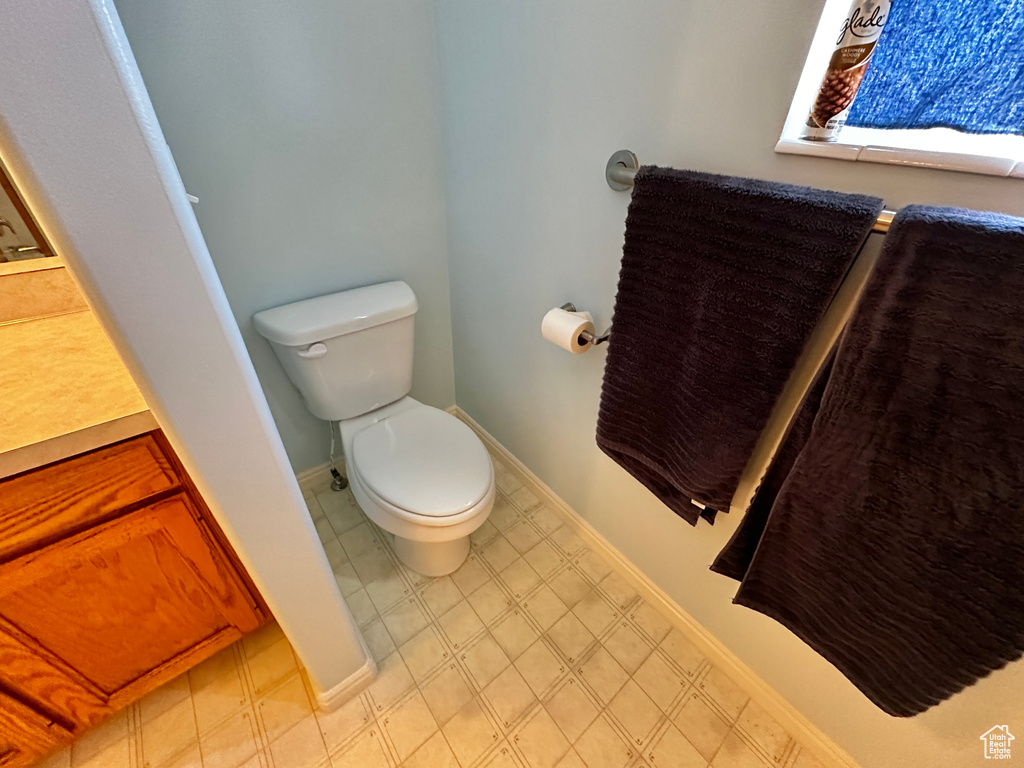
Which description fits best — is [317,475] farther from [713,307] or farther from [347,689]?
[713,307]

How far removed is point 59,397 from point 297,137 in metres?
0.81

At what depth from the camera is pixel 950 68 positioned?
528 millimetres

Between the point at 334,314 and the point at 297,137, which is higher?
the point at 297,137

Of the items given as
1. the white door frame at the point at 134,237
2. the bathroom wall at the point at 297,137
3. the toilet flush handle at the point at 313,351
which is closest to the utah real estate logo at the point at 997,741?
the white door frame at the point at 134,237

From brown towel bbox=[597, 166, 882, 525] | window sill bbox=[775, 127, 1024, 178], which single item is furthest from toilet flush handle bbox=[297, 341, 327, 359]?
window sill bbox=[775, 127, 1024, 178]

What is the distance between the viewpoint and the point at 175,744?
1.01m

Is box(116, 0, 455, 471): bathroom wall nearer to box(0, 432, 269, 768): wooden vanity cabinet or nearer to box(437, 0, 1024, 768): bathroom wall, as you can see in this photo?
box(437, 0, 1024, 768): bathroom wall

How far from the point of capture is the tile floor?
1011 millimetres

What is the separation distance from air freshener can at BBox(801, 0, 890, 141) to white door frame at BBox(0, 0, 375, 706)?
814 millimetres

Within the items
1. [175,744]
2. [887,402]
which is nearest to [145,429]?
[175,744]

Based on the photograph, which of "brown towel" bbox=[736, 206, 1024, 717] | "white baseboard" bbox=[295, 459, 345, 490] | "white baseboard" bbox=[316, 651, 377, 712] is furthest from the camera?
"white baseboard" bbox=[295, 459, 345, 490]

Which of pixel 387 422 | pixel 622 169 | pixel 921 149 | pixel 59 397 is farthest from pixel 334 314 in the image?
pixel 921 149

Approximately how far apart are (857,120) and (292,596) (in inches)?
50.0

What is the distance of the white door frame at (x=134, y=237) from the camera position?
35cm
